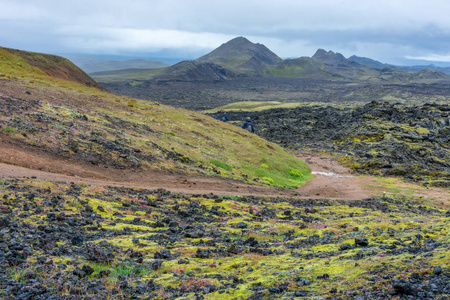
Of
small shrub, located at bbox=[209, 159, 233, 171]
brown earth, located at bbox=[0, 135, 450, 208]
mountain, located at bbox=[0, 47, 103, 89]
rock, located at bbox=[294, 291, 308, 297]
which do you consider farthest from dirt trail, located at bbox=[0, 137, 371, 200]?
mountain, located at bbox=[0, 47, 103, 89]

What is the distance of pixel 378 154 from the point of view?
4966cm

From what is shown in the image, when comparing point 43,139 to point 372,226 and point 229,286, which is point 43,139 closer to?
point 229,286

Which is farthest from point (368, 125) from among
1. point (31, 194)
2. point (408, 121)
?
point (31, 194)

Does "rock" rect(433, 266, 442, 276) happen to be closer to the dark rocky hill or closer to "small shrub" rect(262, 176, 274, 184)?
"small shrub" rect(262, 176, 274, 184)

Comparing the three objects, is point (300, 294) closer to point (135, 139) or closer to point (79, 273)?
point (79, 273)

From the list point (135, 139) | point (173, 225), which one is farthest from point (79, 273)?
point (135, 139)

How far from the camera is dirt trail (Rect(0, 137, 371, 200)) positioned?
18.2m

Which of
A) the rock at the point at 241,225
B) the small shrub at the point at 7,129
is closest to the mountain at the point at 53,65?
the small shrub at the point at 7,129

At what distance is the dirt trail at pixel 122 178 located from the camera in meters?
18.2

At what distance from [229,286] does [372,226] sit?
327 inches

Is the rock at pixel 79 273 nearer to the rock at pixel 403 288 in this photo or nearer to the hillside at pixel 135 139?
the rock at pixel 403 288

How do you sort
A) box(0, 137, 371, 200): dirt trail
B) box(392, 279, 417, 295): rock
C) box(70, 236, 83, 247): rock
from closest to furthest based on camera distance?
box(392, 279, 417, 295): rock → box(70, 236, 83, 247): rock → box(0, 137, 371, 200): dirt trail

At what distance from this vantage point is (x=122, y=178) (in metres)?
21.9

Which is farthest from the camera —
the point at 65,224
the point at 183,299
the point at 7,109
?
the point at 7,109
